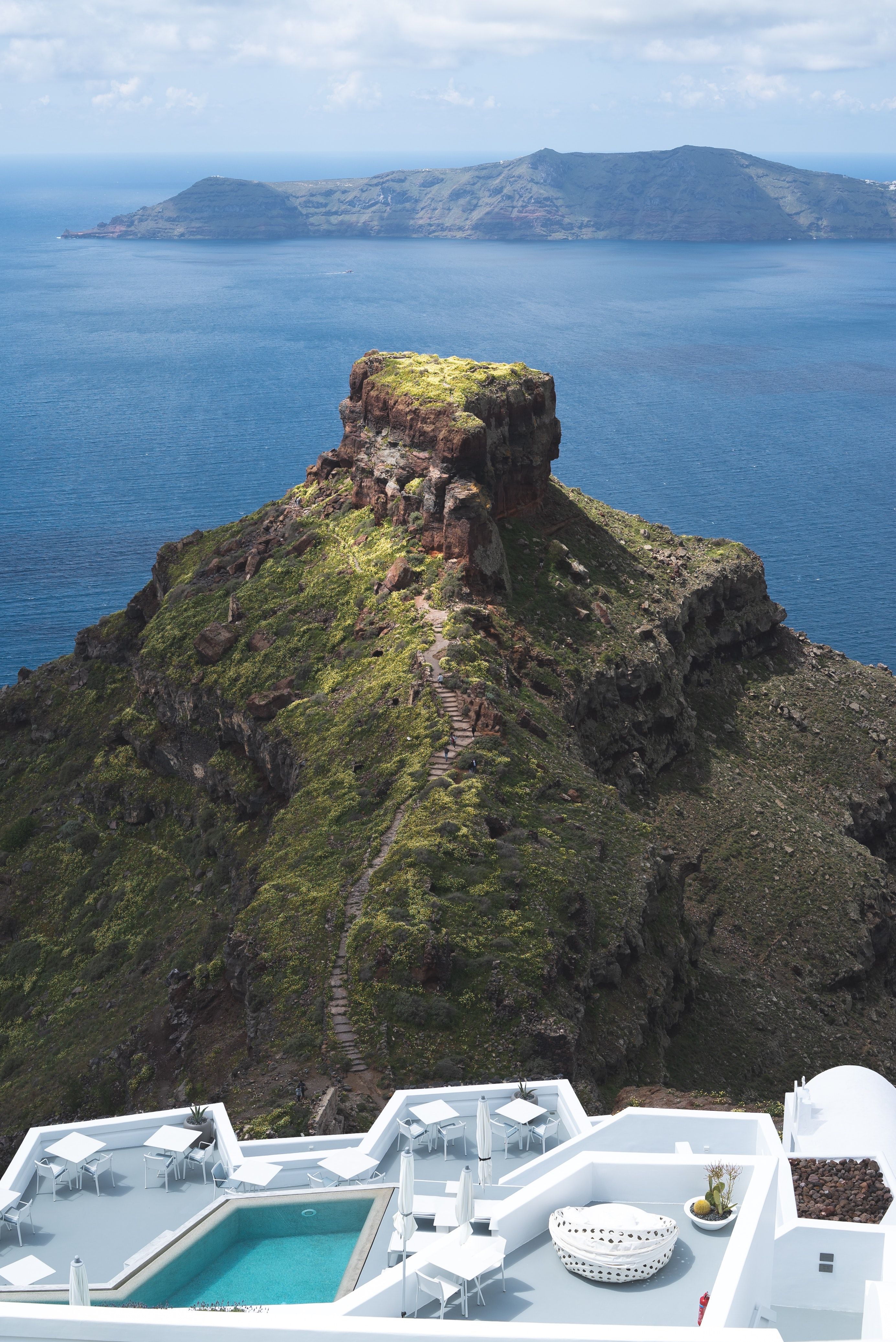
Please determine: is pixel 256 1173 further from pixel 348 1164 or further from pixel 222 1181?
pixel 348 1164

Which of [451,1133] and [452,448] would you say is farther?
[452,448]

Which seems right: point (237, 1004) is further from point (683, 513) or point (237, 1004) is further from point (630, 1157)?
point (683, 513)

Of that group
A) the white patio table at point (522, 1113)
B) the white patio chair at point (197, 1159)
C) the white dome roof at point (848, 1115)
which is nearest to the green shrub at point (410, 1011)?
the white patio table at point (522, 1113)

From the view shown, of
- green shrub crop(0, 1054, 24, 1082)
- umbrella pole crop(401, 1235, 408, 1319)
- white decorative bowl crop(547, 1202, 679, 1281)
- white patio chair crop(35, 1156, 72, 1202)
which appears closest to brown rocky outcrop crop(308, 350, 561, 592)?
green shrub crop(0, 1054, 24, 1082)

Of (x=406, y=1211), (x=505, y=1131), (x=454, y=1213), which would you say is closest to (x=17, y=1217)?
(x=454, y=1213)

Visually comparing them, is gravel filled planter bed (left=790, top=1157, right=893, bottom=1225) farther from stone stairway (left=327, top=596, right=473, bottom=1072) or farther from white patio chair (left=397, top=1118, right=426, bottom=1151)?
stone stairway (left=327, top=596, right=473, bottom=1072)

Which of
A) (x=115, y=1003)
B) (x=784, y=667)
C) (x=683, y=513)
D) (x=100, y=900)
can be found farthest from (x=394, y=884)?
(x=683, y=513)
